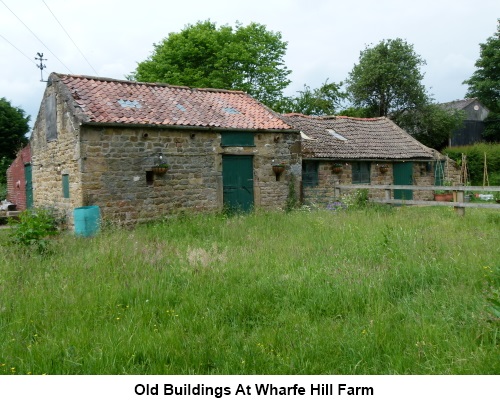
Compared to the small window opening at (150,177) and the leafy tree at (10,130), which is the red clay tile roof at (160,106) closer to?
the small window opening at (150,177)

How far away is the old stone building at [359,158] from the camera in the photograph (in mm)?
16375

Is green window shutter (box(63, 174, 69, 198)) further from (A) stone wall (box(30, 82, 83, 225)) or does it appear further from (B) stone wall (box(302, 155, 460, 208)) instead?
(B) stone wall (box(302, 155, 460, 208))

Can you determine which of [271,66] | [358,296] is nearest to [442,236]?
[358,296]

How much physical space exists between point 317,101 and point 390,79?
5.33 m

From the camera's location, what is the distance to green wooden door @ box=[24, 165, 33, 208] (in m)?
16.7

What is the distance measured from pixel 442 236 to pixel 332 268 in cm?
326

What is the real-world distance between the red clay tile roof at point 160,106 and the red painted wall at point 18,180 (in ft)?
17.4

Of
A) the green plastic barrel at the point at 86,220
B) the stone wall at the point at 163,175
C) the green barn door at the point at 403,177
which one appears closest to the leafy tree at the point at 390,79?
the green barn door at the point at 403,177

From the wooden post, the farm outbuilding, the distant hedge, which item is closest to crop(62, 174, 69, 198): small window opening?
the wooden post

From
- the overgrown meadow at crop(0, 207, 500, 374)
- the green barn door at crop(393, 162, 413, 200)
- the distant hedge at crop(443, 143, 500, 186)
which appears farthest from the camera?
the distant hedge at crop(443, 143, 500, 186)

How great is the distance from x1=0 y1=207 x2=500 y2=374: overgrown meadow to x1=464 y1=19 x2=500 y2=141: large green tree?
29955 millimetres

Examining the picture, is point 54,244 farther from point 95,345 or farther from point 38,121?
point 38,121

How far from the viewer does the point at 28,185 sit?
1697cm

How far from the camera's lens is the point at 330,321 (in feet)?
14.2
